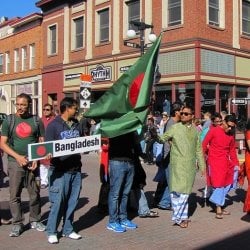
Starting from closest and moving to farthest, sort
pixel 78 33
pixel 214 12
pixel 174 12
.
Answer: pixel 174 12 < pixel 214 12 < pixel 78 33

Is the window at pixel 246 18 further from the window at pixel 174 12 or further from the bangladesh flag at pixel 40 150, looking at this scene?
the bangladesh flag at pixel 40 150

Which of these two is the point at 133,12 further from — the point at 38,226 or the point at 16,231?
the point at 16,231

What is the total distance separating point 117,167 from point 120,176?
0.44ft

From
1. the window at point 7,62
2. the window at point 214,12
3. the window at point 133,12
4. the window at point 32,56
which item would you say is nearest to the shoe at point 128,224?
the window at point 214,12

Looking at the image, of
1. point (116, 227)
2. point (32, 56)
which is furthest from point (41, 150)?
point (32, 56)

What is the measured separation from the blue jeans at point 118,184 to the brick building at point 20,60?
28135mm

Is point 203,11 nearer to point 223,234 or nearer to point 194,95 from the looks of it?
point 194,95

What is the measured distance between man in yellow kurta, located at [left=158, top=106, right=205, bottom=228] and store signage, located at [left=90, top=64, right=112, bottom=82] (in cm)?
2015

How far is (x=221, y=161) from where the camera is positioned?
8547 mm

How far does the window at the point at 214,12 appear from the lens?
77.3ft

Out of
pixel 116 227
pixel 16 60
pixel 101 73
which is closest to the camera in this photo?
pixel 116 227

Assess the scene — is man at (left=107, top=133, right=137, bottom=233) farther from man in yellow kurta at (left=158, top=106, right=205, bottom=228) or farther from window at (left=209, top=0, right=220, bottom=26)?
window at (left=209, top=0, right=220, bottom=26)

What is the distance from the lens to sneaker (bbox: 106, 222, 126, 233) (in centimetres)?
731

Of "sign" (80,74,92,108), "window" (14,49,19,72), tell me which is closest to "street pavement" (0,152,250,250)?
"sign" (80,74,92,108)
